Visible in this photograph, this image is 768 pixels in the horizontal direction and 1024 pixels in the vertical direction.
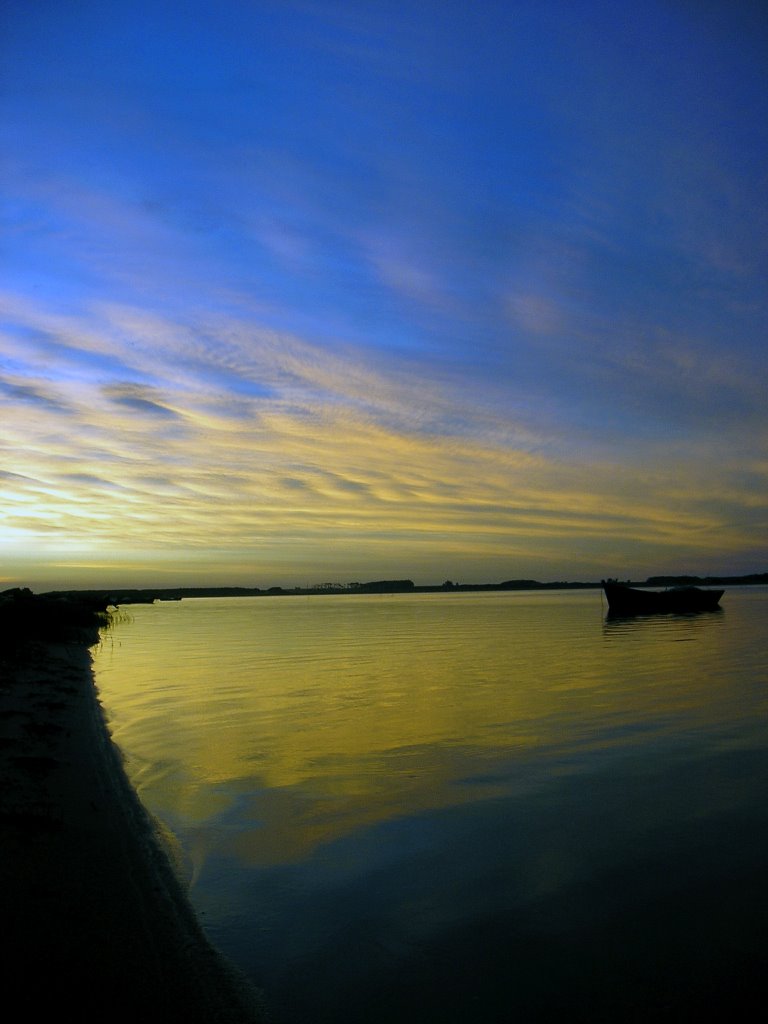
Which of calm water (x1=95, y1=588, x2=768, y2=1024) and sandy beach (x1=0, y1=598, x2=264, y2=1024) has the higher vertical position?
sandy beach (x1=0, y1=598, x2=264, y2=1024)

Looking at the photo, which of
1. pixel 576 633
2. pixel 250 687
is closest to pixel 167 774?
pixel 250 687

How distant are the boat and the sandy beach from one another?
256 ft

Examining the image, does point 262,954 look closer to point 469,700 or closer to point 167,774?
point 167,774

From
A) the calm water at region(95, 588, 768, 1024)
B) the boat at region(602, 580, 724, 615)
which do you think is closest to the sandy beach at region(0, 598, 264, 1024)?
the calm water at region(95, 588, 768, 1024)

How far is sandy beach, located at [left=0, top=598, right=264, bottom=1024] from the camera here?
614 cm

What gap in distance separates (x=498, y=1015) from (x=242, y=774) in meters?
9.48

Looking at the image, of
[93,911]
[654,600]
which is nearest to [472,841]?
[93,911]

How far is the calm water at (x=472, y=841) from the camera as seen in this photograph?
701 centimetres

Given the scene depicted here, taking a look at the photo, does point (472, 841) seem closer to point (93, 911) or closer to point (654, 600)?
point (93, 911)

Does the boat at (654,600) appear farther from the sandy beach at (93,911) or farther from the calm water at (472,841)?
the sandy beach at (93,911)

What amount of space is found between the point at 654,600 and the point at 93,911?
8914 centimetres

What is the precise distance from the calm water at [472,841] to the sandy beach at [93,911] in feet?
1.72

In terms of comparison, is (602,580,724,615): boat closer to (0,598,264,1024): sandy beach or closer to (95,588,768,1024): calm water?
(95,588,768,1024): calm water

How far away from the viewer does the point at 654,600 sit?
8844 cm
